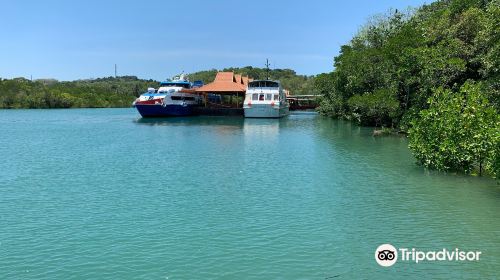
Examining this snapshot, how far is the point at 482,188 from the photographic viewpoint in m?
15.8

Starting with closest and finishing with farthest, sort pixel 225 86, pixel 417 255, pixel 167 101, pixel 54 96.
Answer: pixel 417 255 < pixel 167 101 < pixel 225 86 < pixel 54 96

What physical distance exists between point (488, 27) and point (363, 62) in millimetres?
18006

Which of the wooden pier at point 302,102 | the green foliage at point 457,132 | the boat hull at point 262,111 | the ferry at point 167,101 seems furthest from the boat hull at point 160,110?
the green foliage at point 457,132

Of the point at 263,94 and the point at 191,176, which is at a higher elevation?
the point at 263,94

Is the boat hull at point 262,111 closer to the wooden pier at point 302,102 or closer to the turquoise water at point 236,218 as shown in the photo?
the wooden pier at point 302,102

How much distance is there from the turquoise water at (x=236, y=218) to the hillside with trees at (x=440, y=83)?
4.20 ft

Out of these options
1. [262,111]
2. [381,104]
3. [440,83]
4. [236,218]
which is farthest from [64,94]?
[236,218]

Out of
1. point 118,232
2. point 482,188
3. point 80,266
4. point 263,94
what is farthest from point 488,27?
point 263,94

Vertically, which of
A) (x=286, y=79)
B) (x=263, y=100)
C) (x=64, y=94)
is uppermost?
(x=286, y=79)

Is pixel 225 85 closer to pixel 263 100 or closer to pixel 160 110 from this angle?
pixel 263 100

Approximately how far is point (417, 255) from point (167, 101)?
A: 176 feet

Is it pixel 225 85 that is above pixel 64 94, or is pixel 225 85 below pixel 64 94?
above

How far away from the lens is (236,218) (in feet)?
41.7

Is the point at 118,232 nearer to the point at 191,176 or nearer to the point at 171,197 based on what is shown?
the point at 171,197
